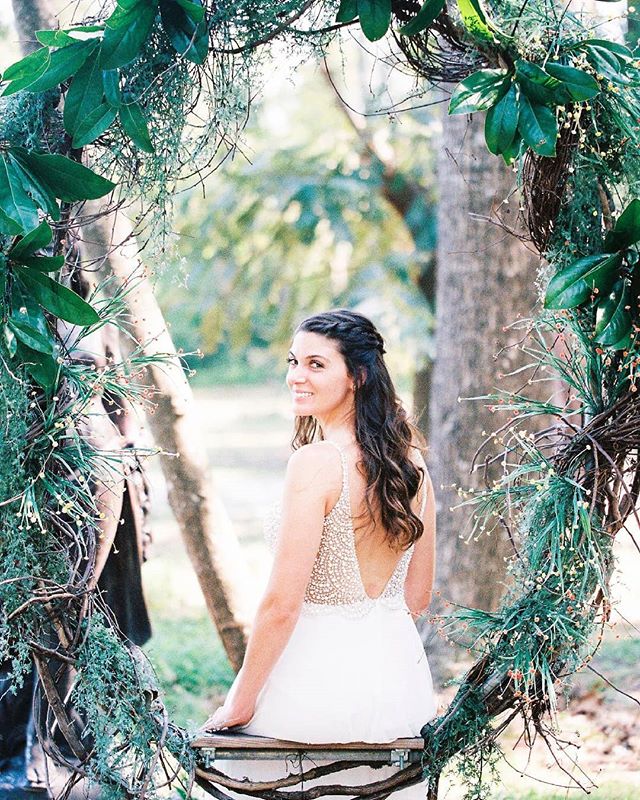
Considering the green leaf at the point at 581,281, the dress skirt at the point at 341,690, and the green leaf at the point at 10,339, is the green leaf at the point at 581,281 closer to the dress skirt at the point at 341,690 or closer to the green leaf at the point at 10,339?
the dress skirt at the point at 341,690

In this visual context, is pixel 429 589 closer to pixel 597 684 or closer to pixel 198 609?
pixel 597 684

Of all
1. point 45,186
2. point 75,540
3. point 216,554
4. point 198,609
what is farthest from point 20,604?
point 198,609

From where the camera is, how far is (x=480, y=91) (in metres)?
2.45

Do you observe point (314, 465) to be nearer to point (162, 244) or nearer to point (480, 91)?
point (162, 244)

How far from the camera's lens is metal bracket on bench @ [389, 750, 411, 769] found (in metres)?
2.75

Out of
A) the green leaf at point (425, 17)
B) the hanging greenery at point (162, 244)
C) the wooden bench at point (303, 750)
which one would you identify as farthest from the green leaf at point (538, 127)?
the wooden bench at point (303, 750)

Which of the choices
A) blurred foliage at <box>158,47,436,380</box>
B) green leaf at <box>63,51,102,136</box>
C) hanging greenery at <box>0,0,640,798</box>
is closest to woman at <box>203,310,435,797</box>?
hanging greenery at <box>0,0,640,798</box>

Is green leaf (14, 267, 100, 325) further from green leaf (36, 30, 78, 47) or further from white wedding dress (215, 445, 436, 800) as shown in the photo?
white wedding dress (215, 445, 436, 800)

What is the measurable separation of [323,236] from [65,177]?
498cm

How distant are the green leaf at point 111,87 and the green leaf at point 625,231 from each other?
47.7 inches

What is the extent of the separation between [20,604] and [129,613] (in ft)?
4.14

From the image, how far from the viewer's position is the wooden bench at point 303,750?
8.97ft

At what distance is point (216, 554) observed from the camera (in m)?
4.40

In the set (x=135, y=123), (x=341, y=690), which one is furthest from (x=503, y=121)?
(x=341, y=690)
